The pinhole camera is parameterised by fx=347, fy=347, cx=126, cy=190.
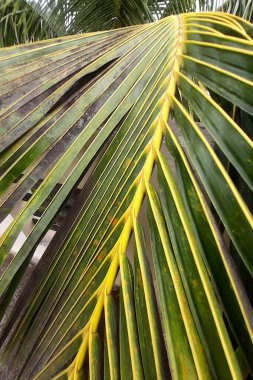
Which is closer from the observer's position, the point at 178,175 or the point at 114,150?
the point at 178,175

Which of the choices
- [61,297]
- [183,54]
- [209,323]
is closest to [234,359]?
[209,323]

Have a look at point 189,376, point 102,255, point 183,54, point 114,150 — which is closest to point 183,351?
point 189,376

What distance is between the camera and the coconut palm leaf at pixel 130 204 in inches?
13.1

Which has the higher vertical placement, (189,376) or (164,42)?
(164,42)

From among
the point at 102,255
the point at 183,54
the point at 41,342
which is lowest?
the point at 41,342

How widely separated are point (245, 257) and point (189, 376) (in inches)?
4.5

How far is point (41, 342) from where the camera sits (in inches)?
19.9

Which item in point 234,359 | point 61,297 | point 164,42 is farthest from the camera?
point 164,42

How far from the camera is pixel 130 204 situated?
1.47ft

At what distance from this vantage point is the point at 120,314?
1.28 ft

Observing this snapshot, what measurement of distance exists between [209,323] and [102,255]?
0.60 feet

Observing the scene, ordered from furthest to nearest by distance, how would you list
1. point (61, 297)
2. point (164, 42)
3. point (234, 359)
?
1. point (164, 42)
2. point (61, 297)
3. point (234, 359)

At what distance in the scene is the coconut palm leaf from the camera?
13.1 inches

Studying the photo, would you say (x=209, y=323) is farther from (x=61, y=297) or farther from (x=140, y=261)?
Result: (x=61, y=297)
